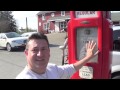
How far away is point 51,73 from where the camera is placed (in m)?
2.77

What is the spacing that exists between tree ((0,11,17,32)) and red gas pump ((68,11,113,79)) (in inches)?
1512

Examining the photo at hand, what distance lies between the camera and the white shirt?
2.54m

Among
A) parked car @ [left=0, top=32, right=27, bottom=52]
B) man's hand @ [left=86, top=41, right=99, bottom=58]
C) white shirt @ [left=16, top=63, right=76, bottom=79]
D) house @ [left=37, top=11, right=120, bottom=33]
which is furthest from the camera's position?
house @ [left=37, top=11, right=120, bottom=33]

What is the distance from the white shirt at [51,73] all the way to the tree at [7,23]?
3904 cm

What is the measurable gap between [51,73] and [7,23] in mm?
44185

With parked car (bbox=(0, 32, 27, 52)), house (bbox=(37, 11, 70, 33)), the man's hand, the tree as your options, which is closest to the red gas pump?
the man's hand

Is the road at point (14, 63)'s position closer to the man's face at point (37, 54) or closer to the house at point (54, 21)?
the man's face at point (37, 54)

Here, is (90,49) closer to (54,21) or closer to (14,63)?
(14,63)

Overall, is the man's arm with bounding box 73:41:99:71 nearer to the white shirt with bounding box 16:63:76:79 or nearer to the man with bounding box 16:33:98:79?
the white shirt with bounding box 16:63:76:79

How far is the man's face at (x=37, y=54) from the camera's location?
256 cm

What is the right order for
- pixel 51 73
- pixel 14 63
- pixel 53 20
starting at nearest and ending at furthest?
1. pixel 51 73
2. pixel 14 63
3. pixel 53 20

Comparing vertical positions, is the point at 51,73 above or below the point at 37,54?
below

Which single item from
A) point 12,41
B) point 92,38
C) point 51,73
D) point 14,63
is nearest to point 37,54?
point 51,73
